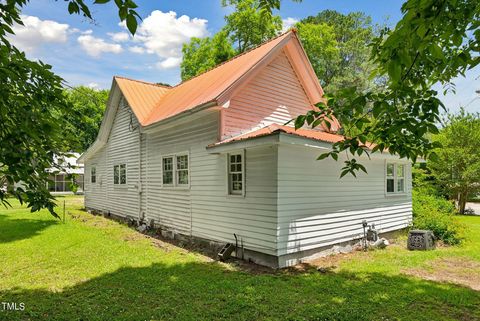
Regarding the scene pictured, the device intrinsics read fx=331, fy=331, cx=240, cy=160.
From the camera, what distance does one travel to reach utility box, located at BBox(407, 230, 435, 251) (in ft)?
32.8

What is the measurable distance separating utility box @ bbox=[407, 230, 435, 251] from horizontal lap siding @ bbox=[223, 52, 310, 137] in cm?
537

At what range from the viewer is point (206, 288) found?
6.38m

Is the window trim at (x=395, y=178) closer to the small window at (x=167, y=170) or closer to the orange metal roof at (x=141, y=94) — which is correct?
the small window at (x=167, y=170)

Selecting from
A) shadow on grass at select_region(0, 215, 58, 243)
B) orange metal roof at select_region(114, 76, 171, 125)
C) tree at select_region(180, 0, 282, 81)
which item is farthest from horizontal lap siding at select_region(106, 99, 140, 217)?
tree at select_region(180, 0, 282, 81)

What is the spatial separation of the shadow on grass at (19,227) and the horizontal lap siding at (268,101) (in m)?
8.77

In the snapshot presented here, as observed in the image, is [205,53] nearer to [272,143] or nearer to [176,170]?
[176,170]

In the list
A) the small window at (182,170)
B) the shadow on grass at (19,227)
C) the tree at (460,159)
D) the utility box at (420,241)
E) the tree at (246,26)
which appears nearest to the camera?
the utility box at (420,241)

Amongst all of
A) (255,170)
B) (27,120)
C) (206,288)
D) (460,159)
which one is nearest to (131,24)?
(27,120)

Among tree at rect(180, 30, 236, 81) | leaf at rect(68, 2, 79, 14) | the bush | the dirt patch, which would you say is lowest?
the dirt patch

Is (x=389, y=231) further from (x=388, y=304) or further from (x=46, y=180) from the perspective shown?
(x=46, y=180)

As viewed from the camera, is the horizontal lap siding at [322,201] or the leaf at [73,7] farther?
the horizontal lap siding at [322,201]

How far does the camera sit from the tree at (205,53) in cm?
2911

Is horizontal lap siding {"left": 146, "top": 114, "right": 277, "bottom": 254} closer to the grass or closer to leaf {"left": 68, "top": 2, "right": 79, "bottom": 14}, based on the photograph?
the grass

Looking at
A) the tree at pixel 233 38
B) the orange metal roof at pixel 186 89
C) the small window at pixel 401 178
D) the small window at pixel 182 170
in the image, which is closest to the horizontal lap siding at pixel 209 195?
the small window at pixel 182 170
